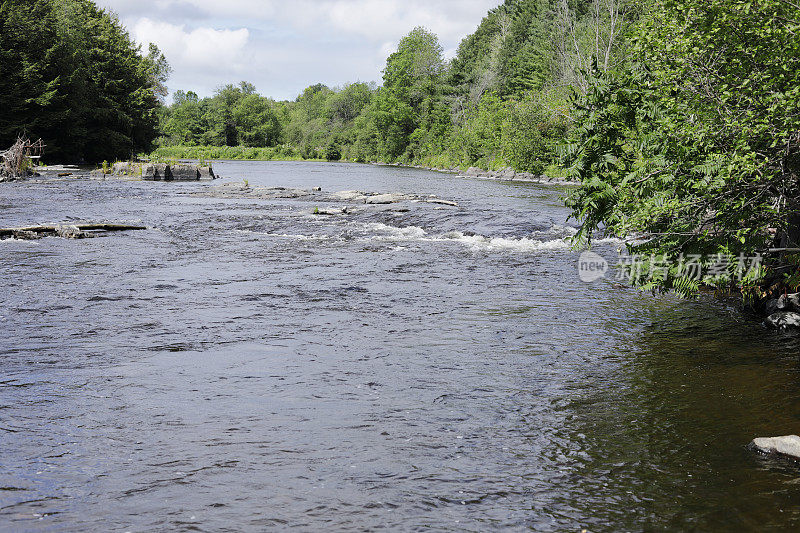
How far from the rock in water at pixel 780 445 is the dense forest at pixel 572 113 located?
370 cm

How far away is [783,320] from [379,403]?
7760mm

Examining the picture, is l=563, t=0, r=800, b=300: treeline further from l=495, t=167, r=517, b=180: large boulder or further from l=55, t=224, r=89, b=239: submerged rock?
l=495, t=167, r=517, b=180: large boulder

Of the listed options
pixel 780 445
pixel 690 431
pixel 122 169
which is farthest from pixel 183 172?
pixel 780 445

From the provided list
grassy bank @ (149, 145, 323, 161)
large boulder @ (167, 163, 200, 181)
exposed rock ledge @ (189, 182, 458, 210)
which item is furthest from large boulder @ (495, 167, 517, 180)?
grassy bank @ (149, 145, 323, 161)

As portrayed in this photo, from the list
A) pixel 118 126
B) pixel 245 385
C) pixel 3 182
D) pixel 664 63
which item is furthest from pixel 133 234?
pixel 118 126

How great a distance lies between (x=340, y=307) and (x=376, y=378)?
422cm

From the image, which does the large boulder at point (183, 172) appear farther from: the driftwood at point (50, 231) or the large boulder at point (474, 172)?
the driftwood at point (50, 231)

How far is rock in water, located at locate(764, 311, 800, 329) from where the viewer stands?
1134 centimetres

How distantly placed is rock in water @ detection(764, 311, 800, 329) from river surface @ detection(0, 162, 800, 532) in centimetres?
49

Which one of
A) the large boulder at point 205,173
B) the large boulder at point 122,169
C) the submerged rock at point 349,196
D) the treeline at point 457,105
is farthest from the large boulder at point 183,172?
the treeline at point 457,105

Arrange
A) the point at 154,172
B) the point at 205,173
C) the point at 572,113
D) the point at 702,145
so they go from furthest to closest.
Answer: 1. the point at 205,173
2. the point at 154,172
3. the point at 572,113
4. the point at 702,145

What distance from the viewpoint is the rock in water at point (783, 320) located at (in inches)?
447

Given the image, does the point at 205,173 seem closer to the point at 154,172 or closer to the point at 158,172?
the point at 158,172

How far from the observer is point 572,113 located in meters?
12.6
